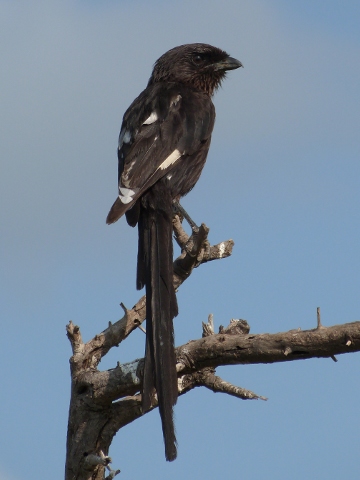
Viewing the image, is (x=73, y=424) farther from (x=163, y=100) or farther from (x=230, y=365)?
(x=163, y=100)

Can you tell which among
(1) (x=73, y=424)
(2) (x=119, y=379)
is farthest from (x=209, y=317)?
(1) (x=73, y=424)

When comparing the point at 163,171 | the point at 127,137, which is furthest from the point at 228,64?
the point at 163,171

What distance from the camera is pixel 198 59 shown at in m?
6.49

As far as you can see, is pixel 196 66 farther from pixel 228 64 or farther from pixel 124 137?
pixel 124 137

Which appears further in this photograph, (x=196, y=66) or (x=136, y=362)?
(x=196, y=66)

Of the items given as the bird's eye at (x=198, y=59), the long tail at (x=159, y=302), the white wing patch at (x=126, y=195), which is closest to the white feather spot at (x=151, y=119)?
the long tail at (x=159, y=302)

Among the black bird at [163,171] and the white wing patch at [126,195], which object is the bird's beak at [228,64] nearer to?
the black bird at [163,171]

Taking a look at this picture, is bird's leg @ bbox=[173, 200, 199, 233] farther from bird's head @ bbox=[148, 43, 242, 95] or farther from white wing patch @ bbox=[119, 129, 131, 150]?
bird's head @ bbox=[148, 43, 242, 95]

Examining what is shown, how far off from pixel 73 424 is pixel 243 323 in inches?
44.9

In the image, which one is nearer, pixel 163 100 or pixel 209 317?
pixel 209 317

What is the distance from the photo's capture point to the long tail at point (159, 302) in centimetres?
400

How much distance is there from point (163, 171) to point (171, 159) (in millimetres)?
154

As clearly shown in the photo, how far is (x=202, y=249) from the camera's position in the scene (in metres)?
4.89

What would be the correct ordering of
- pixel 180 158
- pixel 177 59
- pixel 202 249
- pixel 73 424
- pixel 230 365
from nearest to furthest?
pixel 230 365, pixel 73 424, pixel 202 249, pixel 180 158, pixel 177 59
